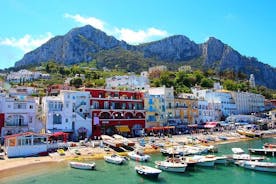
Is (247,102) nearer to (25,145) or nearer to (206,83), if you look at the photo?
(206,83)

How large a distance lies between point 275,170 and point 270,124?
263 ft

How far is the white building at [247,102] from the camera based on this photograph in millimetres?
136375

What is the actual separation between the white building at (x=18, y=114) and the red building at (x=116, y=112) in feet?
44.4

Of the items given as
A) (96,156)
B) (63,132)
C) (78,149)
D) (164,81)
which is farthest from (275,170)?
(164,81)

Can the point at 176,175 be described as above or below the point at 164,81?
below

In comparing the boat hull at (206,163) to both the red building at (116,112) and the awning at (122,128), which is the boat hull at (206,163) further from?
the awning at (122,128)

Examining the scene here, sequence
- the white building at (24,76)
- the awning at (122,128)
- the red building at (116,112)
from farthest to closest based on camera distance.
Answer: the white building at (24,76), the awning at (122,128), the red building at (116,112)

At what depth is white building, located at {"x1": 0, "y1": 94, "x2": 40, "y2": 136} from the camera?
66938 mm

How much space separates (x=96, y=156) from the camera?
195 feet

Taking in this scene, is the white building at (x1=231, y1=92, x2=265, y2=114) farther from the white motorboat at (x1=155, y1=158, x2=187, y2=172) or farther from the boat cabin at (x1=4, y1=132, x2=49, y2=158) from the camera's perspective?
the boat cabin at (x1=4, y1=132, x2=49, y2=158)

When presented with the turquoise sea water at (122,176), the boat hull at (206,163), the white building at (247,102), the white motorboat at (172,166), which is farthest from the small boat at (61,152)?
the white building at (247,102)

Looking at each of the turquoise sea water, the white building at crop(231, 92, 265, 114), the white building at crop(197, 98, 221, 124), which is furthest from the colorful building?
the white building at crop(231, 92, 265, 114)

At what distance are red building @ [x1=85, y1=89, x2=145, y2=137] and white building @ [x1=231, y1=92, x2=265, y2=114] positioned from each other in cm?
6026

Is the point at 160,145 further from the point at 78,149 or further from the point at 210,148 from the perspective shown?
the point at 78,149
